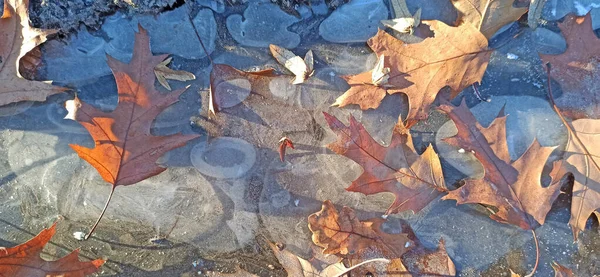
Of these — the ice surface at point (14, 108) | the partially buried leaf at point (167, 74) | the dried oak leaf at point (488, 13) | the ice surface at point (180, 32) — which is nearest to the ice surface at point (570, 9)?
the dried oak leaf at point (488, 13)

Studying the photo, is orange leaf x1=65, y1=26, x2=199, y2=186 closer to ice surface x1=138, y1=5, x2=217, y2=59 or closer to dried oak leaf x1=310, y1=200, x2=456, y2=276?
ice surface x1=138, y1=5, x2=217, y2=59

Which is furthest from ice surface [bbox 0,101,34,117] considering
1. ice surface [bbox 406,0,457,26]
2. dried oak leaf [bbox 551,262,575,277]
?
dried oak leaf [bbox 551,262,575,277]

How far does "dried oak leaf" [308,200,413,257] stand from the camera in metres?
1.67

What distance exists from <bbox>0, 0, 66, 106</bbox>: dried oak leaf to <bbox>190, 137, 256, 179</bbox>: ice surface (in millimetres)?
607

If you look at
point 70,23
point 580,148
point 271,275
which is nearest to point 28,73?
point 70,23

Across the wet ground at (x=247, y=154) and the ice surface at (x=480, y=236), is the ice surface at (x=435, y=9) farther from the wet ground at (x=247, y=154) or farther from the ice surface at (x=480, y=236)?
the ice surface at (x=480, y=236)

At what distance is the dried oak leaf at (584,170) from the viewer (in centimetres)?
166

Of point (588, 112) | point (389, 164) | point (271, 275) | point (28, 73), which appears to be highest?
point (28, 73)

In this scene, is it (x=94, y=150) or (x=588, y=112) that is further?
(x=588, y=112)

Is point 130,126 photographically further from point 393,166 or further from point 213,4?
point 393,166

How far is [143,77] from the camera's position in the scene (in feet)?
5.43

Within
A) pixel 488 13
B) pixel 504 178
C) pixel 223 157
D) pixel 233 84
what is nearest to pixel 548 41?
pixel 488 13

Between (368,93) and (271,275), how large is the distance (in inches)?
30.5

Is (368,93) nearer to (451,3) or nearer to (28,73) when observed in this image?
(451,3)
